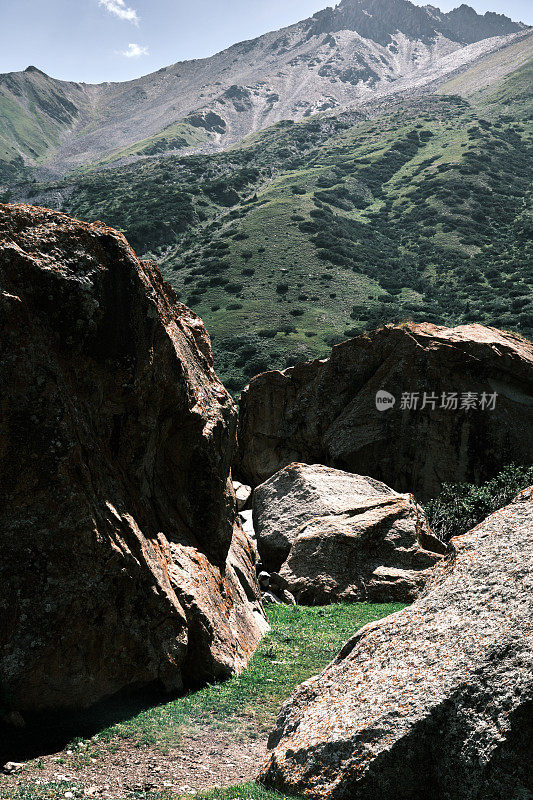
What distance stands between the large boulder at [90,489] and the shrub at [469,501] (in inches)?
616

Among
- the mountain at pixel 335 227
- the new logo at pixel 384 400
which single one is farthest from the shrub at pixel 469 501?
the mountain at pixel 335 227

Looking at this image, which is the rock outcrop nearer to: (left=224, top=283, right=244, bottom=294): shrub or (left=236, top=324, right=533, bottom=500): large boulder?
(left=236, top=324, right=533, bottom=500): large boulder

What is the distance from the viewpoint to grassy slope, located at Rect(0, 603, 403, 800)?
24.3ft

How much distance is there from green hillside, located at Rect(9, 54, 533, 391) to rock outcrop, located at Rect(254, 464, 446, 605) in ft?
161

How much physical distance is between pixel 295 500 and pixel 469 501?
28.1 ft

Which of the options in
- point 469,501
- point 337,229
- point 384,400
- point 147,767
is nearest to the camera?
point 147,767

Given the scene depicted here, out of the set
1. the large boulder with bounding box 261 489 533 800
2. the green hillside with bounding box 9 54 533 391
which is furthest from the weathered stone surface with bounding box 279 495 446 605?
the green hillside with bounding box 9 54 533 391

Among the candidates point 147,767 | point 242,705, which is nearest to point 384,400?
point 242,705

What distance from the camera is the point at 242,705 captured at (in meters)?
10.5

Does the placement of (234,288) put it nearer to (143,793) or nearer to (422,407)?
(422,407)

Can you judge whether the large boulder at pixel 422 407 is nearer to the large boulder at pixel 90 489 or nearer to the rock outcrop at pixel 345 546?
the rock outcrop at pixel 345 546

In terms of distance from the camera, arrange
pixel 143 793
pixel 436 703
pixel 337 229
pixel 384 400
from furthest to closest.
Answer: pixel 337 229 < pixel 384 400 < pixel 143 793 < pixel 436 703

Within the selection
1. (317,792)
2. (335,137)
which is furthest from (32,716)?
(335,137)

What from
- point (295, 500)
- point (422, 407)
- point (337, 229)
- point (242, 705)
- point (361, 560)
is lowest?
point (361, 560)
